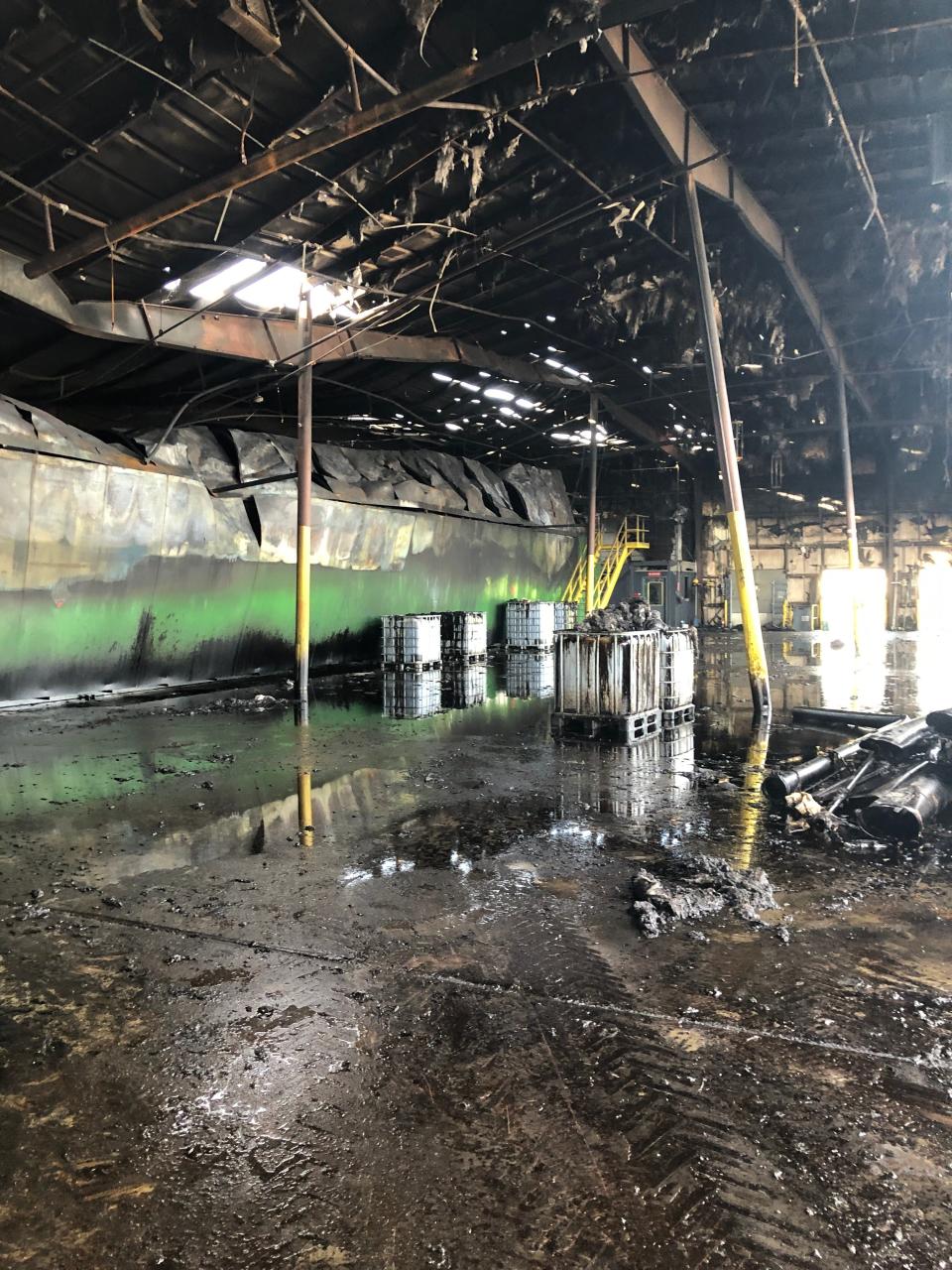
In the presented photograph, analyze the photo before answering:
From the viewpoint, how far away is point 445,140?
7980 millimetres

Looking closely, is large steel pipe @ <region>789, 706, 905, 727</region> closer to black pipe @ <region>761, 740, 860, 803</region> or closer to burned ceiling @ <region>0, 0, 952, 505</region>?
black pipe @ <region>761, 740, 860, 803</region>

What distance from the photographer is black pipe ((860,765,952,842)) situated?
5.07 metres

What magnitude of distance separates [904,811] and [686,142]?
843 cm

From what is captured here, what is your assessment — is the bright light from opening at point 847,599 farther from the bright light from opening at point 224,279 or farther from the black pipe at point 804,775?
the bright light from opening at point 224,279

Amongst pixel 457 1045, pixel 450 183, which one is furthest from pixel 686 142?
pixel 457 1045

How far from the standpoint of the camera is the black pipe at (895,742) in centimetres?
672

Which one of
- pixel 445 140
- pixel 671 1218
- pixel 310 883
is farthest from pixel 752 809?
pixel 445 140

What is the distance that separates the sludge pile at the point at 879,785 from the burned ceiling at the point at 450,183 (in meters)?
6.62

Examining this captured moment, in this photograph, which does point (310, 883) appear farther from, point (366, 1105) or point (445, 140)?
point (445, 140)

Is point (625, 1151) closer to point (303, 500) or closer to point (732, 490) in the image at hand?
point (732, 490)

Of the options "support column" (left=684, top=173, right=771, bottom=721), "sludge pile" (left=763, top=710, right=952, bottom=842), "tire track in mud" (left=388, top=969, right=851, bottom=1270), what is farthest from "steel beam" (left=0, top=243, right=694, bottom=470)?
"tire track in mud" (left=388, top=969, right=851, bottom=1270)

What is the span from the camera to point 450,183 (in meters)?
9.12

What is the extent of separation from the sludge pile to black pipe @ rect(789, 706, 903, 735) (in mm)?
1173

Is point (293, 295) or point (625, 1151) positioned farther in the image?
point (293, 295)
